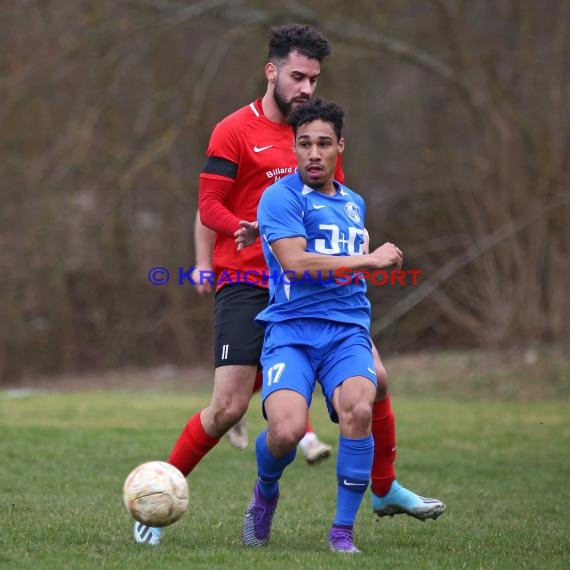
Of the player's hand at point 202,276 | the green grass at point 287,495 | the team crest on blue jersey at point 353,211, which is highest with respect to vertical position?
the team crest on blue jersey at point 353,211

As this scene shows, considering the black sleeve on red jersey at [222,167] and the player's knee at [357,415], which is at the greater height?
the black sleeve on red jersey at [222,167]

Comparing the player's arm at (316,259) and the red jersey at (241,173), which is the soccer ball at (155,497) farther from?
the red jersey at (241,173)

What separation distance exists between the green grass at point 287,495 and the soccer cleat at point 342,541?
0.20 feet

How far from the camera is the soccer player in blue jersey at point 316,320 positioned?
15.7 feet

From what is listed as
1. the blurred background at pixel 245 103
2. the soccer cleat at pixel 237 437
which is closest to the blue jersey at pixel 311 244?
the soccer cleat at pixel 237 437

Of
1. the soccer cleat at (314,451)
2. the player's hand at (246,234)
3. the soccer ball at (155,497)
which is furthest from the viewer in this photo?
the soccer cleat at (314,451)

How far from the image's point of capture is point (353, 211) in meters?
5.16

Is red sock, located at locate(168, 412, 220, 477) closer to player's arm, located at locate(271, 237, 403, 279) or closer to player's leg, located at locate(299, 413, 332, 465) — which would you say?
player's arm, located at locate(271, 237, 403, 279)

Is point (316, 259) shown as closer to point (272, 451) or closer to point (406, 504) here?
point (272, 451)

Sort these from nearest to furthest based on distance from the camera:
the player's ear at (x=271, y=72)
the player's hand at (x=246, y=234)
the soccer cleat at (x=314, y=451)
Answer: the player's hand at (x=246, y=234)
the player's ear at (x=271, y=72)
the soccer cleat at (x=314, y=451)

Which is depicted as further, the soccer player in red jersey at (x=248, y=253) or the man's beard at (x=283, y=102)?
the man's beard at (x=283, y=102)

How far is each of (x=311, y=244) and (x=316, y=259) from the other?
0.18 m

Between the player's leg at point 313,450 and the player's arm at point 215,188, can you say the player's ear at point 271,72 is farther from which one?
the player's leg at point 313,450

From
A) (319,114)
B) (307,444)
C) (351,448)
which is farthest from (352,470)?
(307,444)
